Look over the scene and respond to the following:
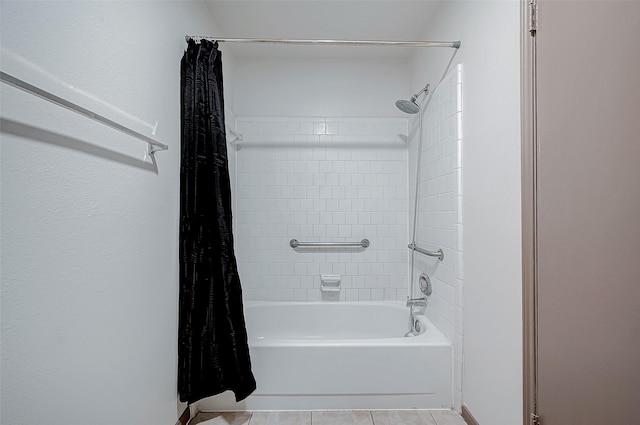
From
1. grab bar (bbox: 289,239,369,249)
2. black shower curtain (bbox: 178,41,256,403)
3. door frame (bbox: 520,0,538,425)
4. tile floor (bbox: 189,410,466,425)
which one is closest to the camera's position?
door frame (bbox: 520,0,538,425)

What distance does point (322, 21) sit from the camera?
235 centimetres

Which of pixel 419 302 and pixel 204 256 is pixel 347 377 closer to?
pixel 419 302

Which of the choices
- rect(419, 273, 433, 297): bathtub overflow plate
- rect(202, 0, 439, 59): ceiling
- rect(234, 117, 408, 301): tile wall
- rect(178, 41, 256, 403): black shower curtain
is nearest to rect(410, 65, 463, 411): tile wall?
rect(419, 273, 433, 297): bathtub overflow plate

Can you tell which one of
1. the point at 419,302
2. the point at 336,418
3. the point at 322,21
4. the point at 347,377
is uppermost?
the point at 322,21

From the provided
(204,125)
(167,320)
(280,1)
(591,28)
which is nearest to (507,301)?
(591,28)

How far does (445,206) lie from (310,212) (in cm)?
119

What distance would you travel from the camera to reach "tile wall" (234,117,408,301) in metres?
2.88

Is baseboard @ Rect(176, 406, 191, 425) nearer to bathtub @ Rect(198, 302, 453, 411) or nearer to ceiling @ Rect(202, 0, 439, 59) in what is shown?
bathtub @ Rect(198, 302, 453, 411)

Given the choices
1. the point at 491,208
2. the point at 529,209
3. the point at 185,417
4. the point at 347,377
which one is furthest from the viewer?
the point at 347,377

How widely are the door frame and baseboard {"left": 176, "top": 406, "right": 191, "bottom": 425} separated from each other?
1596 mm

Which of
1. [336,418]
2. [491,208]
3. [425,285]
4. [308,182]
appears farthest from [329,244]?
[491,208]

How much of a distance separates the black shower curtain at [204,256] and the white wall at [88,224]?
79 millimetres

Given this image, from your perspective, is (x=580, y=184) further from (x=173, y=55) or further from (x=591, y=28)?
(x=173, y=55)

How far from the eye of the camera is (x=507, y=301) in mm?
1396
